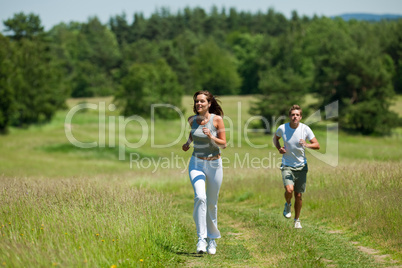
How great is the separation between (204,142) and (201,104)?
0.60 metres

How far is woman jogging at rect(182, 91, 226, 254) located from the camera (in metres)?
7.12

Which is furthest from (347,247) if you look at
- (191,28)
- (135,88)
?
(191,28)

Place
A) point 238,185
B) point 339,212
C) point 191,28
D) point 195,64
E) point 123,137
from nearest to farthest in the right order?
point 339,212 → point 238,185 → point 123,137 → point 195,64 → point 191,28

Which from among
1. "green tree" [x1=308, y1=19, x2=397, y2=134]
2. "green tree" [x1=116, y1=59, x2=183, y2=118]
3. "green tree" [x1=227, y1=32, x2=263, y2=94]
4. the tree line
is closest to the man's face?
the tree line

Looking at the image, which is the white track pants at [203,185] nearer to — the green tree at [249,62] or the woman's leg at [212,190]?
the woman's leg at [212,190]

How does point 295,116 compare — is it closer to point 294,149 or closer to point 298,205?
point 294,149

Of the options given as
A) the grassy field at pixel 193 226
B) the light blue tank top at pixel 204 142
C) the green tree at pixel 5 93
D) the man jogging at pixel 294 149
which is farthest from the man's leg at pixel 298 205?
the green tree at pixel 5 93

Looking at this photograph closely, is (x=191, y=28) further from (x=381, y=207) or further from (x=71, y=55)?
(x=381, y=207)

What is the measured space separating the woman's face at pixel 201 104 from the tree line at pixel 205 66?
55621 millimetres

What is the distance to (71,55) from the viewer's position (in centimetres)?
12319

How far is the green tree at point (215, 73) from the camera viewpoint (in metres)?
117

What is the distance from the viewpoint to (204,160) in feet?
23.6

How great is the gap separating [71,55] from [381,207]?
122 metres

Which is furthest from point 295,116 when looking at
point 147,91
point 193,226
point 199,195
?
point 147,91
